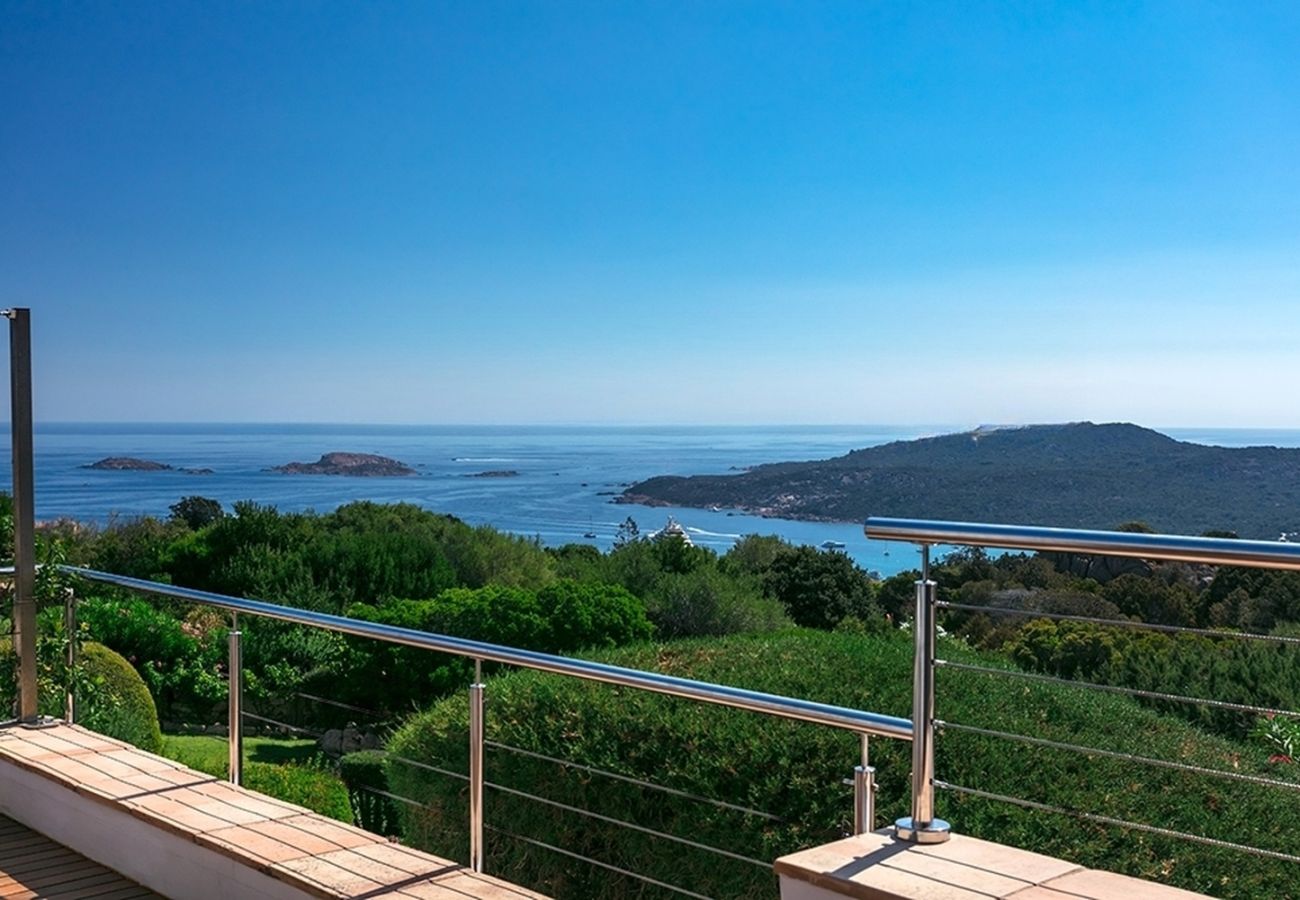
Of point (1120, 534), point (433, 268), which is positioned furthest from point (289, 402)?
point (1120, 534)

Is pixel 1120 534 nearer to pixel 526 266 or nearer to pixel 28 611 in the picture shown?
pixel 28 611

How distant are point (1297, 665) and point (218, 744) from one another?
23.7 feet

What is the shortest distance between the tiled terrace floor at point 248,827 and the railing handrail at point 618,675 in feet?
1.78

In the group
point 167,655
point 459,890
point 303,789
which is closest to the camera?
point 459,890

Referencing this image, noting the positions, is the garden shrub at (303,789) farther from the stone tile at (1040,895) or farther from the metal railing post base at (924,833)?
the stone tile at (1040,895)

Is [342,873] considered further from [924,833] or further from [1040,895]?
[1040,895]

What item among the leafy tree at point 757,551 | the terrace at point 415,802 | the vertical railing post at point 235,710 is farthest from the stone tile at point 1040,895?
the leafy tree at point 757,551

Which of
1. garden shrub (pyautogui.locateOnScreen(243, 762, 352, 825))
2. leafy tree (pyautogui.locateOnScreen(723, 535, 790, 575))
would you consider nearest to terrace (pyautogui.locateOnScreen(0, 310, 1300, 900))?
garden shrub (pyautogui.locateOnScreen(243, 762, 352, 825))

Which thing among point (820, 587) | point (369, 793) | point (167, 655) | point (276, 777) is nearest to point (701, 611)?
point (820, 587)

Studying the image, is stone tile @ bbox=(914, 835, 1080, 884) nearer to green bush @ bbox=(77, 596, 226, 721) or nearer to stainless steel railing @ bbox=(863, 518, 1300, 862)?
stainless steel railing @ bbox=(863, 518, 1300, 862)

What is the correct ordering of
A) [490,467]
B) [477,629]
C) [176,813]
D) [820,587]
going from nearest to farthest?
[176,813], [477,629], [820,587], [490,467]

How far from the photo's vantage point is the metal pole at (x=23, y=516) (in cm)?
438

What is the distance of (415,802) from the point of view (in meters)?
3.49

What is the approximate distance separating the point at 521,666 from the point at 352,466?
27.7 metres
